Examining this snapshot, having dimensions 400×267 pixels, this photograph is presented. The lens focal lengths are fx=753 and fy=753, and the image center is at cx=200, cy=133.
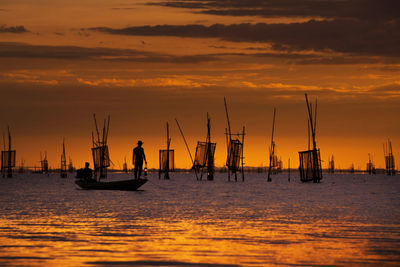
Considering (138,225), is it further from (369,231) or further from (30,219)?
(369,231)

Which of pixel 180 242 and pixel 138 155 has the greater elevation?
pixel 138 155

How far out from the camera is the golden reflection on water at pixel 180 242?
1606 centimetres

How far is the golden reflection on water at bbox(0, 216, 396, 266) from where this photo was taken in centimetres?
1606

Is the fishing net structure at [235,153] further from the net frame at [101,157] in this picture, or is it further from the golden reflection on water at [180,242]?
the golden reflection on water at [180,242]

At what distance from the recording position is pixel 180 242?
19.1 metres

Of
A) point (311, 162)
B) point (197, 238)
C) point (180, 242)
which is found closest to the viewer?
point (180, 242)

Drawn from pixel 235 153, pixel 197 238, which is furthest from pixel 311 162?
pixel 197 238

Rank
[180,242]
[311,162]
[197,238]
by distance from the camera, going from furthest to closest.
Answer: [311,162], [197,238], [180,242]

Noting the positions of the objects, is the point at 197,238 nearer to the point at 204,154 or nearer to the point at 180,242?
the point at 180,242

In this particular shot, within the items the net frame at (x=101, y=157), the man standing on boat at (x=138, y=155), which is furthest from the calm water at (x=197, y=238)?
the net frame at (x=101, y=157)

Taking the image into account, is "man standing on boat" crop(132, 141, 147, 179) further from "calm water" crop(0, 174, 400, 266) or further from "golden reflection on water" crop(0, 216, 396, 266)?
"golden reflection on water" crop(0, 216, 396, 266)

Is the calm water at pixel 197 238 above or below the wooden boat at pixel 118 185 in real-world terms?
below

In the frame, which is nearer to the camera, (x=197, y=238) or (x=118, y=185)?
(x=197, y=238)

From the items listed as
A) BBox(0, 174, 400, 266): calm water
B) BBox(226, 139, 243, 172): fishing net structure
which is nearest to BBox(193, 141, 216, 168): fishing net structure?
BBox(226, 139, 243, 172): fishing net structure
